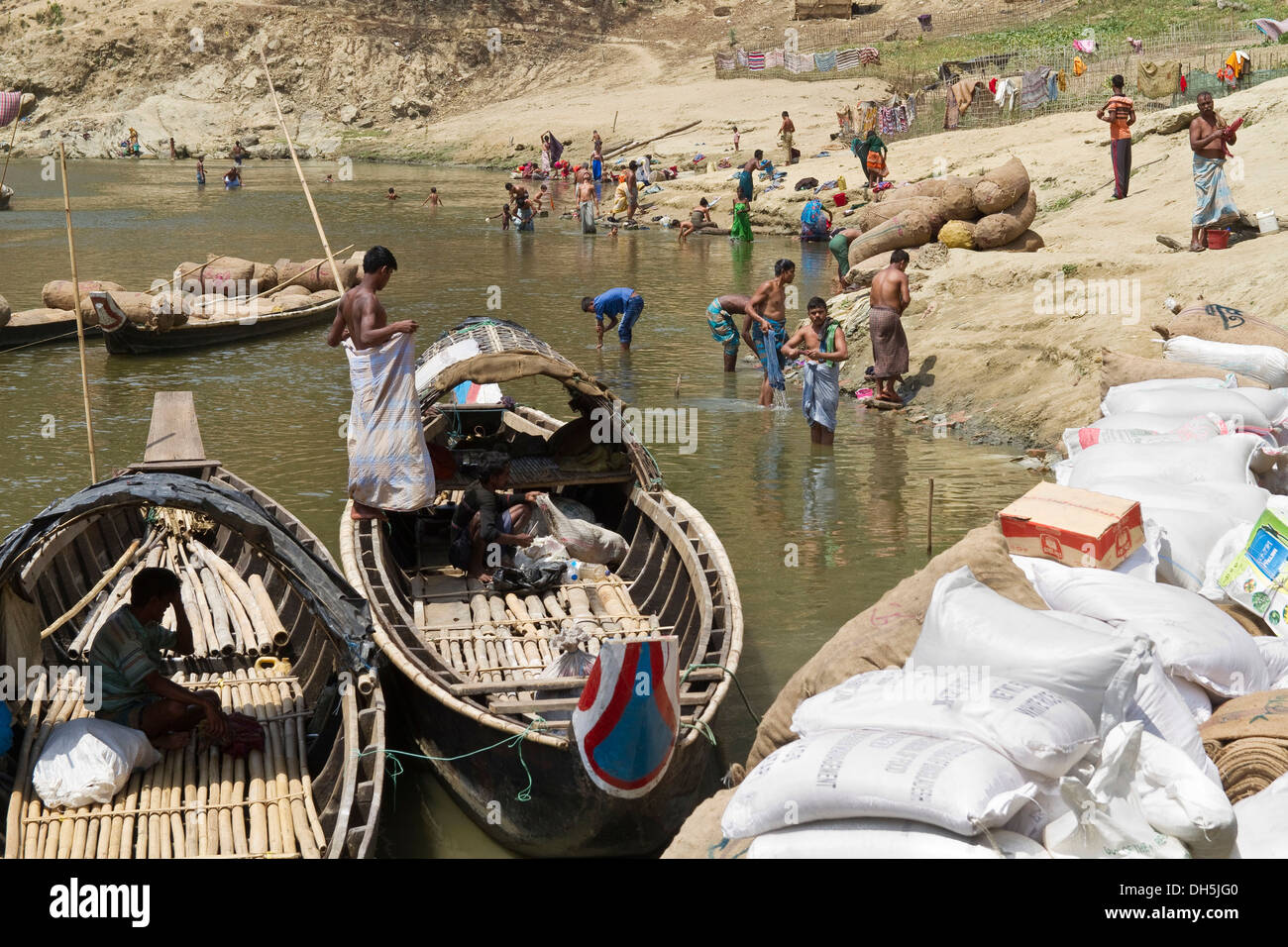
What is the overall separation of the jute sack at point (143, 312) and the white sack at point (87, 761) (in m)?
11.3

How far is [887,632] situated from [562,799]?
5.20 ft

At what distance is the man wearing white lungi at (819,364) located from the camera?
11.4 meters

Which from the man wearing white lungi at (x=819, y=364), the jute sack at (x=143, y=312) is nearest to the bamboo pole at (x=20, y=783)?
the man wearing white lungi at (x=819, y=364)

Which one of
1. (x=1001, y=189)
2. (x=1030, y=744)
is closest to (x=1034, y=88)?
(x=1001, y=189)

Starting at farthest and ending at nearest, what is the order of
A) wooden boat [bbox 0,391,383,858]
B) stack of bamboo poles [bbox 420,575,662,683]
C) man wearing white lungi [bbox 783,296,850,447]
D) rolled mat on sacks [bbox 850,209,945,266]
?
rolled mat on sacks [bbox 850,209,945,266], man wearing white lungi [bbox 783,296,850,447], stack of bamboo poles [bbox 420,575,662,683], wooden boat [bbox 0,391,383,858]

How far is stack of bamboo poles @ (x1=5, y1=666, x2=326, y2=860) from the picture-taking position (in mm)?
5289

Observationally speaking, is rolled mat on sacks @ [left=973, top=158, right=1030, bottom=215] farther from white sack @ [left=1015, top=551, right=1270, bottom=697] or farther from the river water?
white sack @ [left=1015, top=551, right=1270, bottom=697]

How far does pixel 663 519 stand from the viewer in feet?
27.3

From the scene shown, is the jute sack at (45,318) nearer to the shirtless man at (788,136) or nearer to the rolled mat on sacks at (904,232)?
the rolled mat on sacks at (904,232)

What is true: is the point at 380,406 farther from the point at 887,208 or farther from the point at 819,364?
the point at 887,208

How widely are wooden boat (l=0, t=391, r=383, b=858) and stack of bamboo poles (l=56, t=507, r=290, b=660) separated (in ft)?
0.08

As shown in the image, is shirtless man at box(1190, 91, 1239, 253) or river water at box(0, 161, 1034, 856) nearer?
river water at box(0, 161, 1034, 856)

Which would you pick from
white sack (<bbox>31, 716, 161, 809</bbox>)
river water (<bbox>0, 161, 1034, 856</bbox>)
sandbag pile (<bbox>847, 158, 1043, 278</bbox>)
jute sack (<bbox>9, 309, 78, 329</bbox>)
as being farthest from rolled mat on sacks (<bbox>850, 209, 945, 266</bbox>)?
white sack (<bbox>31, 716, 161, 809</bbox>)

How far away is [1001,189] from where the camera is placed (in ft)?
56.2
